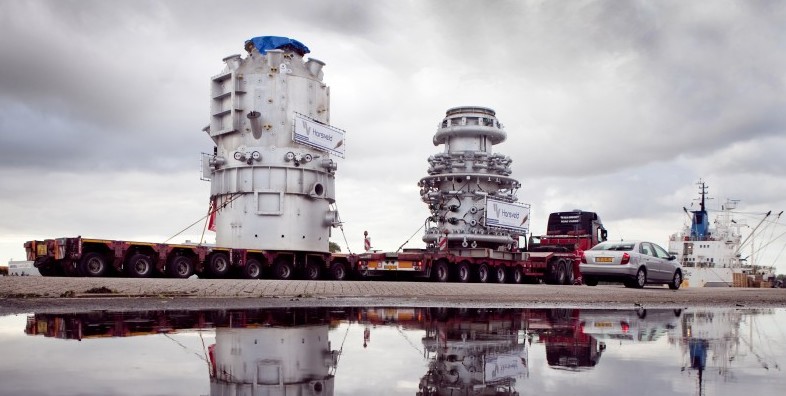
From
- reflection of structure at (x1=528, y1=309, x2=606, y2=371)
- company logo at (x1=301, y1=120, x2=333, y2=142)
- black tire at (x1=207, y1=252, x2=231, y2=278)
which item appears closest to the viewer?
reflection of structure at (x1=528, y1=309, x2=606, y2=371)

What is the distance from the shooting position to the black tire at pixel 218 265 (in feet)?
85.1

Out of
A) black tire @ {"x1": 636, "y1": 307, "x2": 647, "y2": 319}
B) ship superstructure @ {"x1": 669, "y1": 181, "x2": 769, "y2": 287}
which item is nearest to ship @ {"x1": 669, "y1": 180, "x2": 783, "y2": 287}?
ship superstructure @ {"x1": 669, "y1": 181, "x2": 769, "y2": 287}

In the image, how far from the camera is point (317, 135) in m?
32.3

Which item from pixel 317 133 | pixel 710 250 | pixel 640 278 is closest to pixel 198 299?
pixel 640 278

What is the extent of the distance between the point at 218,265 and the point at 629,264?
14598 mm

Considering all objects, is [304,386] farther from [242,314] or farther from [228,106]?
[228,106]

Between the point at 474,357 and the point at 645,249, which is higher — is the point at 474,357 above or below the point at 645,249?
below

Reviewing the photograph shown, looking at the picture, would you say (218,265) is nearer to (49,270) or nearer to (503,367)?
(49,270)

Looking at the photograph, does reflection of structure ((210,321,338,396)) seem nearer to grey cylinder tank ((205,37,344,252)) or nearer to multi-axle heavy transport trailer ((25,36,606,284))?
multi-axle heavy transport trailer ((25,36,606,284))

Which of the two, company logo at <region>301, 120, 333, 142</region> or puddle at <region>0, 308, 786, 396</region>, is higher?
company logo at <region>301, 120, 333, 142</region>

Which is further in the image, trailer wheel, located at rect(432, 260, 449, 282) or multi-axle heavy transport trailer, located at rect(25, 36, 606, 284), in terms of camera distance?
multi-axle heavy transport trailer, located at rect(25, 36, 606, 284)

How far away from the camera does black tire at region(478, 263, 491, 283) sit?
3139 centimetres

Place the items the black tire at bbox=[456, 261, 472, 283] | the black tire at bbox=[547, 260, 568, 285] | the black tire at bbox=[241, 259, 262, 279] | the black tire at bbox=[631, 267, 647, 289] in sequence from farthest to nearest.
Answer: the black tire at bbox=[547, 260, 568, 285] → the black tire at bbox=[456, 261, 472, 283] → the black tire at bbox=[241, 259, 262, 279] → the black tire at bbox=[631, 267, 647, 289]

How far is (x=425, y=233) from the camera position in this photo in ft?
122
